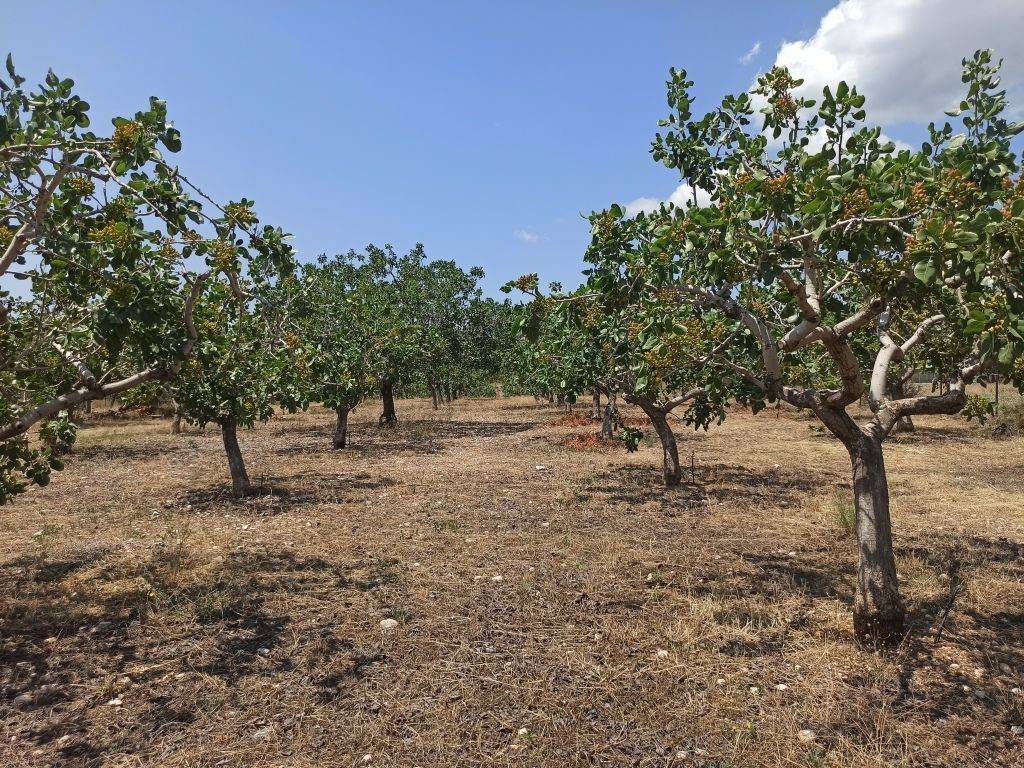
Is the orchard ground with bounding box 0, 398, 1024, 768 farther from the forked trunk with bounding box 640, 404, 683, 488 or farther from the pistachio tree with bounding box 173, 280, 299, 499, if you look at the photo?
the pistachio tree with bounding box 173, 280, 299, 499

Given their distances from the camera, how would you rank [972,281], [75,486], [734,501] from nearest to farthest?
1. [972,281]
2. [734,501]
3. [75,486]

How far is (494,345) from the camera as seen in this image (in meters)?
37.0

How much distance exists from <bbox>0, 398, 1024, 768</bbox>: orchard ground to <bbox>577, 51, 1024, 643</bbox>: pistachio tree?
1.24 metres

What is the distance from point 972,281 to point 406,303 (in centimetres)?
3342

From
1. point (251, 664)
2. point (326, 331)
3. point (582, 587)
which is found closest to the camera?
point (251, 664)

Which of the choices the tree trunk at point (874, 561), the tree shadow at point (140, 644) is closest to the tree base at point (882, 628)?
the tree trunk at point (874, 561)

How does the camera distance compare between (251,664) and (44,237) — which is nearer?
(44,237)

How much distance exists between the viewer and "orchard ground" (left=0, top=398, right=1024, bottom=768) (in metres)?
4.72

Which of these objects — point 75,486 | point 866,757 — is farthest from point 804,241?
point 75,486

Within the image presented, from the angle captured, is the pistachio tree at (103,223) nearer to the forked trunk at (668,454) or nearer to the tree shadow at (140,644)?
the tree shadow at (140,644)

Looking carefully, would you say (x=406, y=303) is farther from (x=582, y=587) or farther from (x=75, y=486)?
(x=582, y=587)

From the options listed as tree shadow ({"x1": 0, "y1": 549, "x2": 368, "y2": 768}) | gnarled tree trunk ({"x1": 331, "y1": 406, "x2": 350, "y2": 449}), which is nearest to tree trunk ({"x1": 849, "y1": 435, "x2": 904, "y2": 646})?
tree shadow ({"x1": 0, "y1": 549, "x2": 368, "y2": 768})

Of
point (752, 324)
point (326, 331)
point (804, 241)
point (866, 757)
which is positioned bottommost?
point (866, 757)

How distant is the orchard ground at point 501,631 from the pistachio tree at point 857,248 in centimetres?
124
